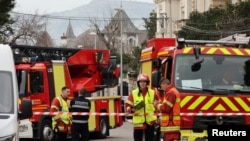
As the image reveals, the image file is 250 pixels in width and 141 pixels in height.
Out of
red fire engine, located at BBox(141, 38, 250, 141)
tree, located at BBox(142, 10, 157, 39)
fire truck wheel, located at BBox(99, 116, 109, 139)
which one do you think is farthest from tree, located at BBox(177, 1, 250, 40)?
tree, located at BBox(142, 10, 157, 39)

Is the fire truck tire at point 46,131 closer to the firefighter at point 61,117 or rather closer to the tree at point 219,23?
the firefighter at point 61,117

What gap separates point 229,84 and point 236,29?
1199 inches

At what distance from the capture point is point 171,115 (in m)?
11.4

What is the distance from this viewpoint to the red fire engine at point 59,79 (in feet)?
63.1

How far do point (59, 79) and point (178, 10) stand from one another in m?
57.3

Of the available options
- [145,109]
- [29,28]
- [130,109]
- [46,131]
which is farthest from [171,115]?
[29,28]

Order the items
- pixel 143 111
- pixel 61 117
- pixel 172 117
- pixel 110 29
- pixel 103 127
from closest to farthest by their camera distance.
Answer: pixel 172 117, pixel 143 111, pixel 61 117, pixel 103 127, pixel 110 29

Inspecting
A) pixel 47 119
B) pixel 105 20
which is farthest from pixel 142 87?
pixel 105 20

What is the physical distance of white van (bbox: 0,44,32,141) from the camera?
896 centimetres

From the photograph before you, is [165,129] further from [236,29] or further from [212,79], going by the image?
[236,29]

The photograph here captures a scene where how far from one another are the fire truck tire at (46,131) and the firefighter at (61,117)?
7.08 ft

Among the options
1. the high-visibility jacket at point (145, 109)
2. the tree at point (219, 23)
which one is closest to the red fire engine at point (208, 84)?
the high-visibility jacket at point (145, 109)

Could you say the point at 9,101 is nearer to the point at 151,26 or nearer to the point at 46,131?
the point at 46,131

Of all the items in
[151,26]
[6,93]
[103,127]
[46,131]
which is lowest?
[103,127]
